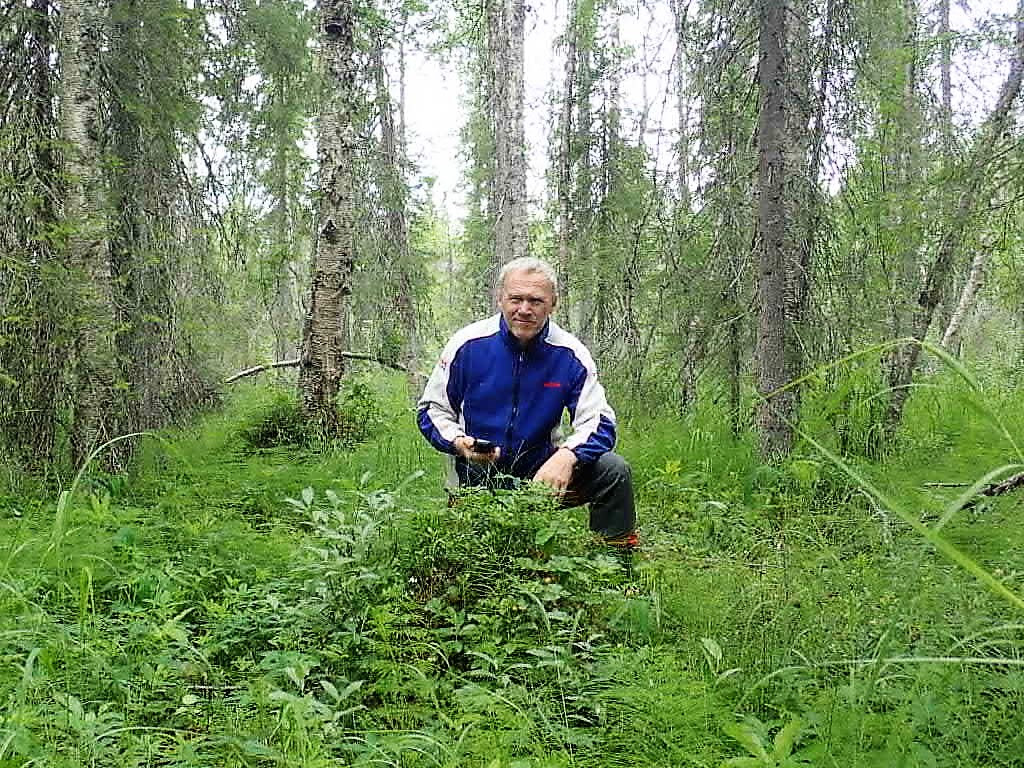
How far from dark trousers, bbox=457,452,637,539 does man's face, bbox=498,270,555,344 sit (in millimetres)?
688

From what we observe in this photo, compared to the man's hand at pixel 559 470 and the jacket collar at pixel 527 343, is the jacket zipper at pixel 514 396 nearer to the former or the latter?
the jacket collar at pixel 527 343

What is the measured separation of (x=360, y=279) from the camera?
11.6 m

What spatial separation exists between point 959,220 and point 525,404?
114 inches

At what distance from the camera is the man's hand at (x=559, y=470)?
374 centimetres

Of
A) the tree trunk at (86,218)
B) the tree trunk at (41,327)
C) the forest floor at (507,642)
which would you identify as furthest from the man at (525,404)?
the tree trunk at (41,327)

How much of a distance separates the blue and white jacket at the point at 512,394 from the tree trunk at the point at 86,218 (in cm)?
241

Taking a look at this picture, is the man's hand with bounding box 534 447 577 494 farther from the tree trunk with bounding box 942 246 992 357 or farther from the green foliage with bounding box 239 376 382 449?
the tree trunk with bounding box 942 246 992 357

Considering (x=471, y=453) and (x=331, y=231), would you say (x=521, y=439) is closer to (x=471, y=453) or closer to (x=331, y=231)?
(x=471, y=453)

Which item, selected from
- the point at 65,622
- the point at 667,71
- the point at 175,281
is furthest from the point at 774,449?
the point at 175,281

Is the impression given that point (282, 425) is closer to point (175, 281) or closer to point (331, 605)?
point (175, 281)

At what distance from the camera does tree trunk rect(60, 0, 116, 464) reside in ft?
17.3

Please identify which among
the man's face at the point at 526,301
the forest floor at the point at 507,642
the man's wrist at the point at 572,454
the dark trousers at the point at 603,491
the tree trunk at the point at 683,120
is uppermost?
the tree trunk at the point at 683,120

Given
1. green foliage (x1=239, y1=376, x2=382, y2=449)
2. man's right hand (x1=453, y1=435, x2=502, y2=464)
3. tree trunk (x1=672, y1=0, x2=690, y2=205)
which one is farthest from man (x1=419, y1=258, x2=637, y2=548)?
green foliage (x1=239, y1=376, x2=382, y2=449)

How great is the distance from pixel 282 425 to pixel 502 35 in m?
5.58
